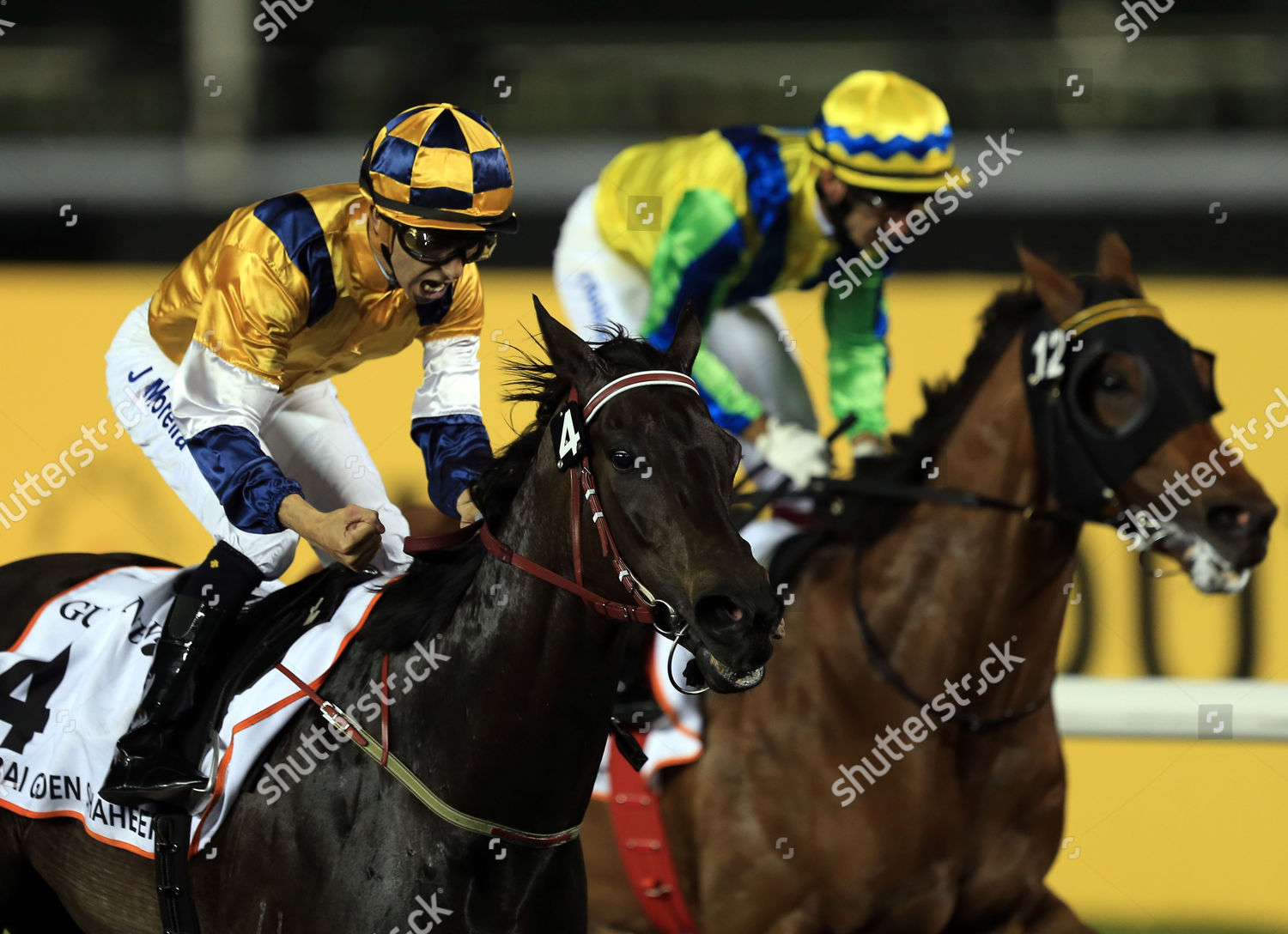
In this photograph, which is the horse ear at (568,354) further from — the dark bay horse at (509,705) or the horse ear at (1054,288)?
the horse ear at (1054,288)

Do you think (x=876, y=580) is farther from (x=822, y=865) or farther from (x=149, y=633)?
(x=149, y=633)

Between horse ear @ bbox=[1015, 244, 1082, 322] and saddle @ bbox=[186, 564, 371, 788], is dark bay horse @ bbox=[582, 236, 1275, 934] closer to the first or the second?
horse ear @ bbox=[1015, 244, 1082, 322]

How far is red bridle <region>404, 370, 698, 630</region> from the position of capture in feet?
5.93

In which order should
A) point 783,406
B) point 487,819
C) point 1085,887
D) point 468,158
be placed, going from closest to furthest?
1. point 487,819
2. point 468,158
3. point 783,406
4. point 1085,887

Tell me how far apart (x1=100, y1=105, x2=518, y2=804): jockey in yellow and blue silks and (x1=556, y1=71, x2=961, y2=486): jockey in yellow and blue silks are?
820mm

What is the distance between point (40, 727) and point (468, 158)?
108 cm

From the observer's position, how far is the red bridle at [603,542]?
1809mm

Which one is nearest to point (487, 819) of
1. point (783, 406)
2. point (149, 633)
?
point (149, 633)

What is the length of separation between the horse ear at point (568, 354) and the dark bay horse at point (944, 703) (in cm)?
122

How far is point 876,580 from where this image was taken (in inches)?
119

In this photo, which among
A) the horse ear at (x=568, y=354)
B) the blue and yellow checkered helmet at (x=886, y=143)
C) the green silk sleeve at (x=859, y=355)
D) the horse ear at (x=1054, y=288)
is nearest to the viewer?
the horse ear at (x=568, y=354)

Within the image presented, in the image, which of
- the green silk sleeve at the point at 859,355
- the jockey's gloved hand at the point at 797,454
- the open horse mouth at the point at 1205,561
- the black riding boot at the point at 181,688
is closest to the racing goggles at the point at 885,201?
the green silk sleeve at the point at 859,355

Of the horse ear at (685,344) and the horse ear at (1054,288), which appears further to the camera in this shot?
the horse ear at (1054,288)

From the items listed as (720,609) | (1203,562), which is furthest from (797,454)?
(720,609)
